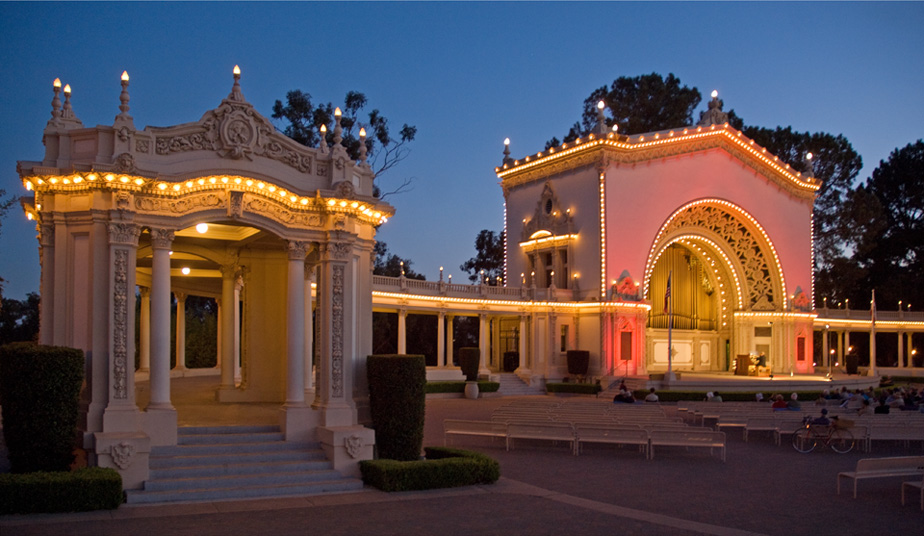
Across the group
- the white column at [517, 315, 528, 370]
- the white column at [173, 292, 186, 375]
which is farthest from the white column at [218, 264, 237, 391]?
the white column at [517, 315, 528, 370]

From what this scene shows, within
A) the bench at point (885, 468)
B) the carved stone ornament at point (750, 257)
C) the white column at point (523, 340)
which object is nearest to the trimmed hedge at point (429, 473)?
the bench at point (885, 468)

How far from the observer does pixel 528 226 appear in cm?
4816

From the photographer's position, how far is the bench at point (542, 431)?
61.6 ft

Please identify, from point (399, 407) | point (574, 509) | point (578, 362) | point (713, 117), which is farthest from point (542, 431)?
point (713, 117)

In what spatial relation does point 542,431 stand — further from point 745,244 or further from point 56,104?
point 745,244

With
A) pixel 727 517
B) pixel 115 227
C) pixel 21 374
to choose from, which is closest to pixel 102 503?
pixel 21 374

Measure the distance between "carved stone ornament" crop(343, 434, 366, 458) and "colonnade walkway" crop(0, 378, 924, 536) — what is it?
0.96 m

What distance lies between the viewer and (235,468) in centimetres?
1334

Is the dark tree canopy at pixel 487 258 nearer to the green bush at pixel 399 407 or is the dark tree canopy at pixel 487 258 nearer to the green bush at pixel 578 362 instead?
the green bush at pixel 578 362

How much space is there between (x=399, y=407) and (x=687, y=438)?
271 inches

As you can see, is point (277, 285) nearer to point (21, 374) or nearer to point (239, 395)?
point (239, 395)

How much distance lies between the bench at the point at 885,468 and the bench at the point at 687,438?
13.2 feet

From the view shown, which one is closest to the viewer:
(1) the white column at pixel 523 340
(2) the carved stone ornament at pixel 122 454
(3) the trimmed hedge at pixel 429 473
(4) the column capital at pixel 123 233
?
(2) the carved stone ornament at pixel 122 454

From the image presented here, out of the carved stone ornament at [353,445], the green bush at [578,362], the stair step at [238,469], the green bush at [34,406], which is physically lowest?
the green bush at [578,362]
